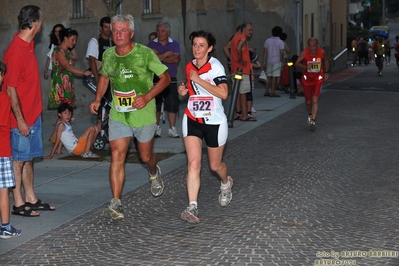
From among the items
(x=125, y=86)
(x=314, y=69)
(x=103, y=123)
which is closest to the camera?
(x=125, y=86)

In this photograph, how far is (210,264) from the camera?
7.04 m

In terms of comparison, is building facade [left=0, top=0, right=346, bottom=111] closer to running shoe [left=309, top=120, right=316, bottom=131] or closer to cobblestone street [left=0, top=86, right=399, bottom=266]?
cobblestone street [left=0, top=86, right=399, bottom=266]

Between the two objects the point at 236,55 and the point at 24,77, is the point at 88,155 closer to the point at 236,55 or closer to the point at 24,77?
the point at 24,77

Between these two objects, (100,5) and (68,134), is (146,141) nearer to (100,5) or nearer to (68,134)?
(68,134)

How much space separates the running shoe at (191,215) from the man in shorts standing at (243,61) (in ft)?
30.1

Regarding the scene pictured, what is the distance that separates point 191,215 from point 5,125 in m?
1.85

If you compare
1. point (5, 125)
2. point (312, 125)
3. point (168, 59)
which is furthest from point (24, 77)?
point (312, 125)

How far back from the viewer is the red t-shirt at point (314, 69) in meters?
16.4

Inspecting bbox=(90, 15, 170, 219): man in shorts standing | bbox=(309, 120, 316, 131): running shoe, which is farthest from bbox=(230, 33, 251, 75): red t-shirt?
bbox=(90, 15, 170, 219): man in shorts standing

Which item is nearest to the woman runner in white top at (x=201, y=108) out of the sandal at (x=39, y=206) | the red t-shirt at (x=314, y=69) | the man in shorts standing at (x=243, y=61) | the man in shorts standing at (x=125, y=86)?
the man in shorts standing at (x=125, y=86)

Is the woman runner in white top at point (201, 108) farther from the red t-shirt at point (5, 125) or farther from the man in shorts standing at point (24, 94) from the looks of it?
the red t-shirt at point (5, 125)

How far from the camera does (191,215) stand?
27.7 feet

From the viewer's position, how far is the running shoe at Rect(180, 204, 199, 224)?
27.7ft

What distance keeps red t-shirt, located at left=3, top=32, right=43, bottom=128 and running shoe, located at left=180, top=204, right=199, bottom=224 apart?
1674 millimetres
